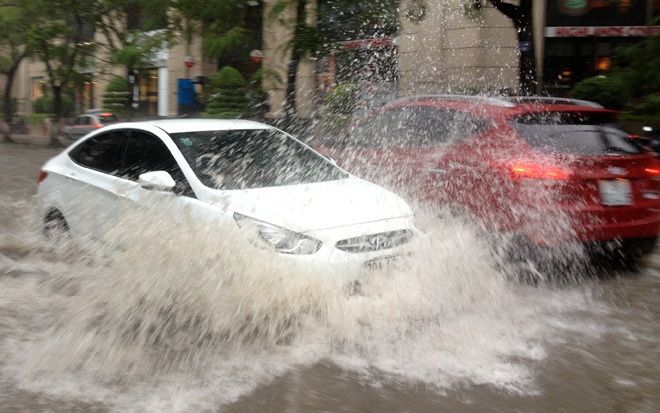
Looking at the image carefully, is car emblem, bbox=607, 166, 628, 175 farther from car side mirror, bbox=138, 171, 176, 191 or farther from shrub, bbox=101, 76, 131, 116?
shrub, bbox=101, 76, 131, 116

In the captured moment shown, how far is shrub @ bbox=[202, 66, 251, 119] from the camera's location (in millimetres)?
18188

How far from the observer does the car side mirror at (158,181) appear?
17.9ft

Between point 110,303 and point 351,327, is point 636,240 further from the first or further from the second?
point 110,303

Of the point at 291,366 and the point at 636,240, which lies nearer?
the point at 291,366

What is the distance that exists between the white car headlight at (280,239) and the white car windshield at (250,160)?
72 centimetres

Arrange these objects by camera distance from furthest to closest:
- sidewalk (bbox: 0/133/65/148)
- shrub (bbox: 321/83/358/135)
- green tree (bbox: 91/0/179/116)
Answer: sidewalk (bbox: 0/133/65/148) → green tree (bbox: 91/0/179/116) → shrub (bbox: 321/83/358/135)

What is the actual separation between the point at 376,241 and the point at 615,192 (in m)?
2.29

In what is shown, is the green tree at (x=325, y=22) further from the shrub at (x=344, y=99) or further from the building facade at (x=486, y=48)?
the building facade at (x=486, y=48)

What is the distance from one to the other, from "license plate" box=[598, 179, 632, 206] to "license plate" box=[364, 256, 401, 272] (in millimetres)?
1965

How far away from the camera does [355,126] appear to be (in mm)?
7859

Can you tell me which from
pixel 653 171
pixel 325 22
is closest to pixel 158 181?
pixel 653 171

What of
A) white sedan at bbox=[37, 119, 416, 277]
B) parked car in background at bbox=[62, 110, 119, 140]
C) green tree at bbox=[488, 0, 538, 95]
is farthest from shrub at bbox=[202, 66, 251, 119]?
white sedan at bbox=[37, 119, 416, 277]

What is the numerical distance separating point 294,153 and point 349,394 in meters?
2.99

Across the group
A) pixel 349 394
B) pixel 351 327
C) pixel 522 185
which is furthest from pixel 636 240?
pixel 349 394
